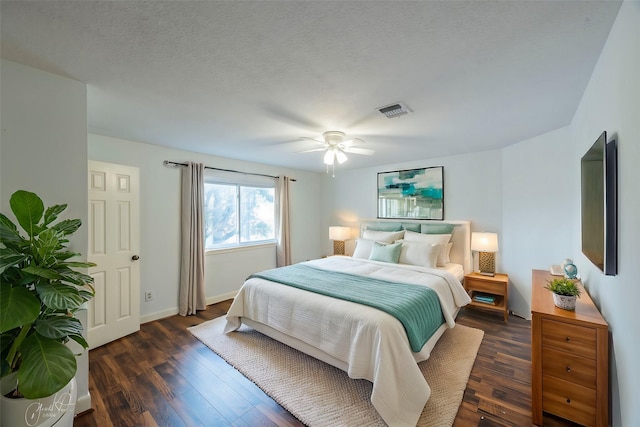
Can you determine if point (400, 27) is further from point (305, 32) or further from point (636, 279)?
point (636, 279)

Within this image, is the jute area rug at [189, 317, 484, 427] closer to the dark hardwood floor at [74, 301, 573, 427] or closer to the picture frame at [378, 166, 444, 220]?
the dark hardwood floor at [74, 301, 573, 427]

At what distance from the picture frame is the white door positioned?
12.3ft

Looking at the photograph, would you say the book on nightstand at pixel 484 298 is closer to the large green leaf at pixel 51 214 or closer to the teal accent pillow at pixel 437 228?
the teal accent pillow at pixel 437 228

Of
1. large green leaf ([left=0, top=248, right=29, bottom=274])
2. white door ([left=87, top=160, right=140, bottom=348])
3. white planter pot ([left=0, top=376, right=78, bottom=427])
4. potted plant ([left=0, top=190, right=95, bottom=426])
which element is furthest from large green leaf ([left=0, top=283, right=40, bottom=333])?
white door ([left=87, top=160, right=140, bottom=348])

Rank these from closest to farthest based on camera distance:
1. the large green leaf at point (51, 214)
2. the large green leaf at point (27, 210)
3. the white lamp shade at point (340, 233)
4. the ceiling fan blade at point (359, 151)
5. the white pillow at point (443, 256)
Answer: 1. the large green leaf at point (27, 210)
2. the large green leaf at point (51, 214)
3. the ceiling fan blade at point (359, 151)
4. the white pillow at point (443, 256)
5. the white lamp shade at point (340, 233)

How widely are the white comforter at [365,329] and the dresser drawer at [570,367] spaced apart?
30.8 inches

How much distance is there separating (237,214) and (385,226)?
102 inches

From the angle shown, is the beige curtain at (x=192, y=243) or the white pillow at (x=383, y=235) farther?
the white pillow at (x=383, y=235)

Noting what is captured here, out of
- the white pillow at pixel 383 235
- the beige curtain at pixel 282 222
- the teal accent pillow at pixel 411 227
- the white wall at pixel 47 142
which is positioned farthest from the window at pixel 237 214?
the teal accent pillow at pixel 411 227

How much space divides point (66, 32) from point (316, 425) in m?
2.68

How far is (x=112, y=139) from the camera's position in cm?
298

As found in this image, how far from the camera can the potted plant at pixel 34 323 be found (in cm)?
105

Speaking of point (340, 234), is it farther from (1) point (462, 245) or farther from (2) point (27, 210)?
(2) point (27, 210)

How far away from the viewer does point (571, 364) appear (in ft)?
5.24
